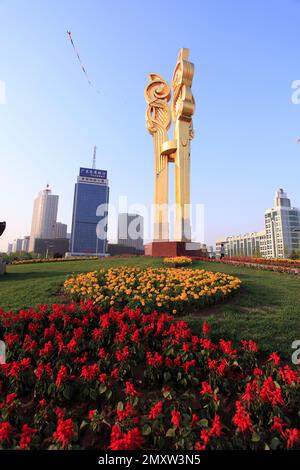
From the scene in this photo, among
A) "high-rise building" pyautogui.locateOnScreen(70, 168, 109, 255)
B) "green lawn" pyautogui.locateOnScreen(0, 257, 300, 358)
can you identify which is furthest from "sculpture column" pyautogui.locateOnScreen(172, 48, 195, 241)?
"high-rise building" pyautogui.locateOnScreen(70, 168, 109, 255)

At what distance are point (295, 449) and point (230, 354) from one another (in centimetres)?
95

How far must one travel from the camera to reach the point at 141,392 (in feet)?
7.87

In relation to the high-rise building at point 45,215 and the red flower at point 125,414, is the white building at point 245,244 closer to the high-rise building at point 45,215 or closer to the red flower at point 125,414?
the high-rise building at point 45,215

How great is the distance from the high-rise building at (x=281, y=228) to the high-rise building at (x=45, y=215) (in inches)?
3170

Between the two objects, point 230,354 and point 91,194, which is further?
point 91,194

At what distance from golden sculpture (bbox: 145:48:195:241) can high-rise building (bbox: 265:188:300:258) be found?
70134 millimetres

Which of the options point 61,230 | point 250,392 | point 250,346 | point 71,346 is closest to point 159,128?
point 250,346

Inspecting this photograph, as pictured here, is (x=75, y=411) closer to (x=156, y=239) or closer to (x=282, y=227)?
(x=156, y=239)

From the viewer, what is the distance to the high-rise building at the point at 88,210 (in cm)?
7569

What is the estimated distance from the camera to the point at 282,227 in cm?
7719

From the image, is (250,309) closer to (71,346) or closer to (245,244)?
(71,346)

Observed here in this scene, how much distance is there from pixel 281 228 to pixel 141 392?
282 feet

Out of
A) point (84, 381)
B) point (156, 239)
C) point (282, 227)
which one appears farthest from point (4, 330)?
point (282, 227)
